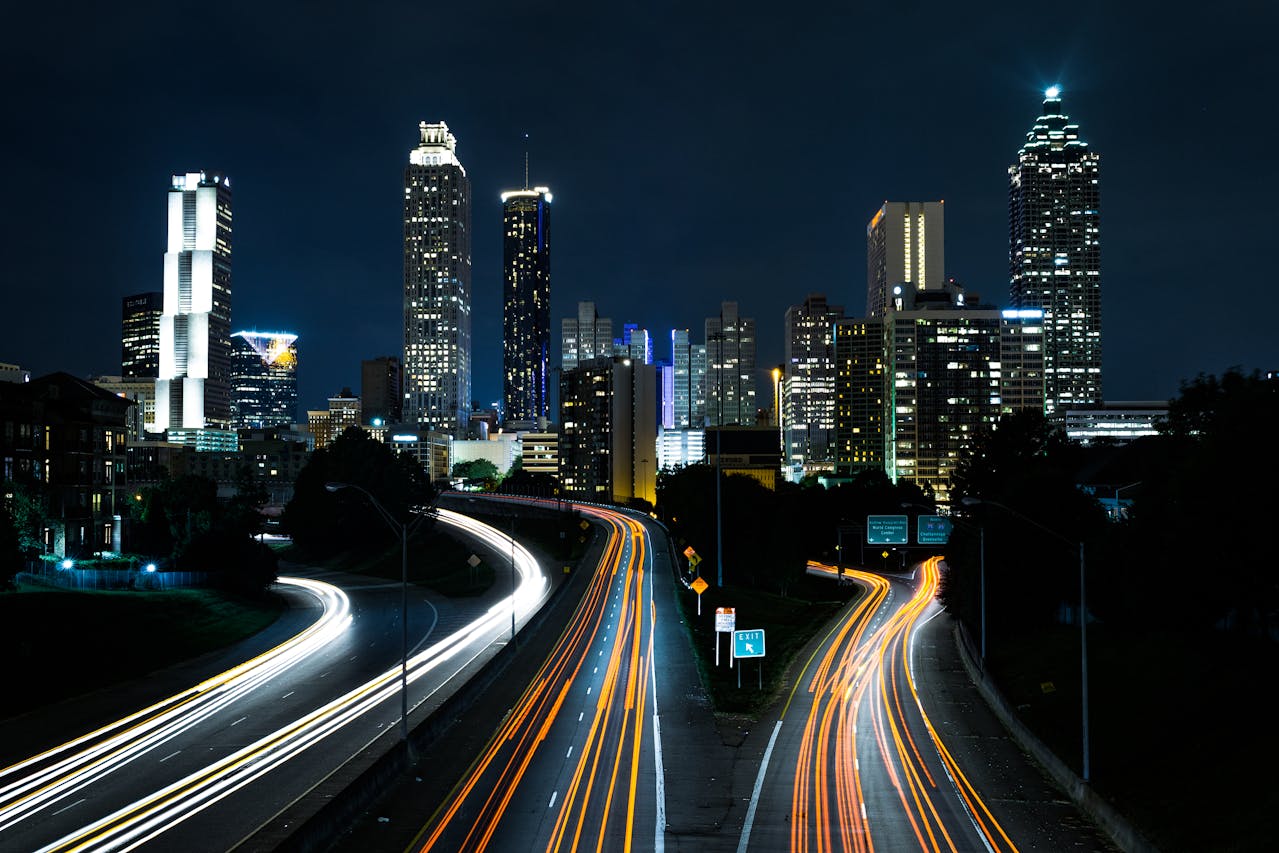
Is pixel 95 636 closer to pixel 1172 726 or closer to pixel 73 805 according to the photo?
pixel 73 805

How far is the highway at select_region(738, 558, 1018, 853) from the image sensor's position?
89.7 ft

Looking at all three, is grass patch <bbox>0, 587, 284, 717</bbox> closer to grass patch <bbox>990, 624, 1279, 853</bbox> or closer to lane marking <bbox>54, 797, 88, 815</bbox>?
lane marking <bbox>54, 797, 88, 815</bbox>

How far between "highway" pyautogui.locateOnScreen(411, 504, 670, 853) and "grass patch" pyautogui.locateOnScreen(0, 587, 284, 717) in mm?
20344

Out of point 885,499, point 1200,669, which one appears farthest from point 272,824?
point 885,499

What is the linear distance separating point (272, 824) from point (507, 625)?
44948mm

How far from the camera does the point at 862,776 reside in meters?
33.7

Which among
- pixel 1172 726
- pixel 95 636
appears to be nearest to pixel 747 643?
pixel 1172 726

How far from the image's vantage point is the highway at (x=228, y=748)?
91.9 ft

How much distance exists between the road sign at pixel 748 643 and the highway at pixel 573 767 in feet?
14.2

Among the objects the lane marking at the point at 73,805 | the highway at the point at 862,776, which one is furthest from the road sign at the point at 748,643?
the lane marking at the point at 73,805

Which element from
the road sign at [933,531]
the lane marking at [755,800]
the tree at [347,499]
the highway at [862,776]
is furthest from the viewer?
the tree at [347,499]

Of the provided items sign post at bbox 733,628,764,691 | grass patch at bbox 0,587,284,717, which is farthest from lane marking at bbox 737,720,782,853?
grass patch at bbox 0,587,284,717

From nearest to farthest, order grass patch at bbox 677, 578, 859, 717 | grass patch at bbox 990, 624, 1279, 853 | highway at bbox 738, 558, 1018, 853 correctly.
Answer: grass patch at bbox 990, 624, 1279, 853 → highway at bbox 738, 558, 1018, 853 → grass patch at bbox 677, 578, 859, 717

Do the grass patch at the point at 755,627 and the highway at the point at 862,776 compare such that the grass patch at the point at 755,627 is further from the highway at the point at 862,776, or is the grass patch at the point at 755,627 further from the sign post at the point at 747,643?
the highway at the point at 862,776
